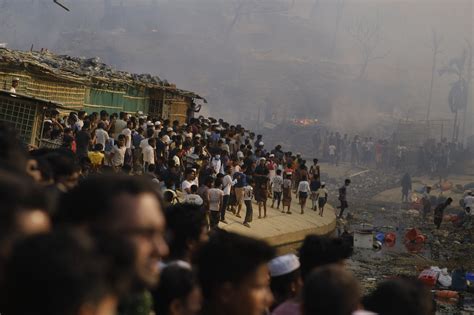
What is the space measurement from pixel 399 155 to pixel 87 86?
2137 cm

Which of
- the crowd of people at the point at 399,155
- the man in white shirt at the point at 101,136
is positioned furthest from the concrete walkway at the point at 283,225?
→ the crowd of people at the point at 399,155

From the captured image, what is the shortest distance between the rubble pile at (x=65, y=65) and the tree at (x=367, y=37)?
5448cm

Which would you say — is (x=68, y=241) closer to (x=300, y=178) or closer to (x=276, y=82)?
(x=300, y=178)

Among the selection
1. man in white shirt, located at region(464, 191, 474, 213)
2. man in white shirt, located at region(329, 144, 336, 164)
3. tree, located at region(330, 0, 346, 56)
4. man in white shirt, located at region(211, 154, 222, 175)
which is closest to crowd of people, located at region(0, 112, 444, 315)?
man in white shirt, located at region(211, 154, 222, 175)

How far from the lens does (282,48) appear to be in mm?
94938

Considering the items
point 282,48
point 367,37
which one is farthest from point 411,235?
point 367,37

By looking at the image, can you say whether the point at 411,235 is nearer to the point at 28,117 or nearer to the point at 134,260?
the point at 28,117

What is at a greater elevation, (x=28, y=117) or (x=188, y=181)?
(x=28, y=117)

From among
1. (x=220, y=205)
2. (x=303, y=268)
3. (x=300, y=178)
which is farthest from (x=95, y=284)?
(x=300, y=178)

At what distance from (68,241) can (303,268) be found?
2.88 m

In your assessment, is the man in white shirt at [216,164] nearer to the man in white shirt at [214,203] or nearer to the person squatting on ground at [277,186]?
the man in white shirt at [214,203]

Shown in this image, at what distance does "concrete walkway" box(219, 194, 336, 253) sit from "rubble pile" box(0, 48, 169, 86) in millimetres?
6261

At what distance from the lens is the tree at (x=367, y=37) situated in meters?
87.0

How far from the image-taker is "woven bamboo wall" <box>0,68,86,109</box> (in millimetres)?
19172
